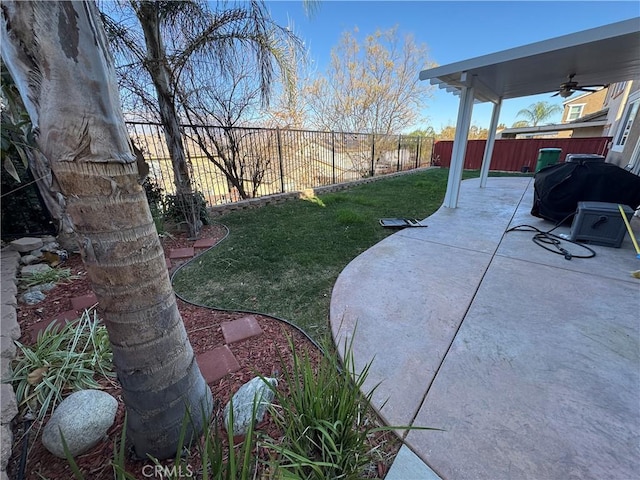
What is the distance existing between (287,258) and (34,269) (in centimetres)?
255

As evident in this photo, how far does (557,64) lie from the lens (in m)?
4.12

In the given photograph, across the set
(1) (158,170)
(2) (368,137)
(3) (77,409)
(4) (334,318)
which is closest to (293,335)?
(4) (334,318)

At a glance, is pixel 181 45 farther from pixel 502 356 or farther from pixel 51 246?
pixel 502 356

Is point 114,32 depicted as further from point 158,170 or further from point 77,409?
point 77,409

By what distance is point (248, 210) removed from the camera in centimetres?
552

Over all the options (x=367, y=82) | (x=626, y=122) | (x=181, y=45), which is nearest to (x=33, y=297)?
(x=181, y=45)

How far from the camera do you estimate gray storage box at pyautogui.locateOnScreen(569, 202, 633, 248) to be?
3.18 metres

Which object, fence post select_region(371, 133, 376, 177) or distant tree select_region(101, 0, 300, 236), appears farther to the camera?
fence post select_region(371, 133, 376, 177)

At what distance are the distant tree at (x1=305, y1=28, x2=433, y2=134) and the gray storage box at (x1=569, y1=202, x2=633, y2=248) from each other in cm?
1194

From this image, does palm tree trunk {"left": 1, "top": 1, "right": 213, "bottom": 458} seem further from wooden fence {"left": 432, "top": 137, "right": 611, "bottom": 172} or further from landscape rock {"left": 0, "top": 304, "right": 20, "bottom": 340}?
wooden fence {"left": 432, "top": 137, "right": 611, "bottom": 172}

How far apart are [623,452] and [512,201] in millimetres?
Answer: 5852

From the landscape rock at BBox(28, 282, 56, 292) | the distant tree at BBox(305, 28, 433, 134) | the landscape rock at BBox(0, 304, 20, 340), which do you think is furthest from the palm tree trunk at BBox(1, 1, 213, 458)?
the distant tree at BBox(305, 28, 433, 134)

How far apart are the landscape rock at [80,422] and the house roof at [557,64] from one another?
5.54 m

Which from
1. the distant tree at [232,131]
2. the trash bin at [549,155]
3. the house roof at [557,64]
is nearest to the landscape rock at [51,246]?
the distant tree at [232,131]
